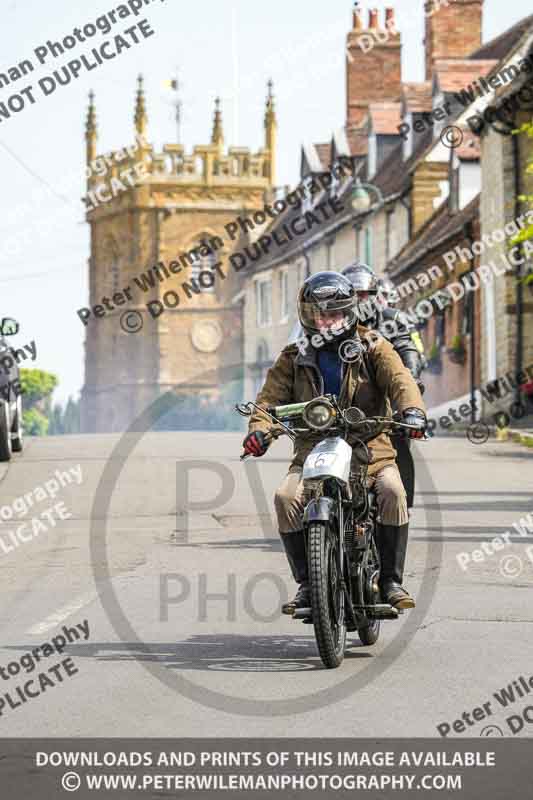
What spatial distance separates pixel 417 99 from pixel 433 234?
539 cm

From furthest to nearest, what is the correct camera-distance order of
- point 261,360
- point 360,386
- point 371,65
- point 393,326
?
1. point 261,360
2. point 371,65
3. point 393,326
4. point 360,386

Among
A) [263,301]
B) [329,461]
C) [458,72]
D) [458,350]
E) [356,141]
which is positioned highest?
[356,141]

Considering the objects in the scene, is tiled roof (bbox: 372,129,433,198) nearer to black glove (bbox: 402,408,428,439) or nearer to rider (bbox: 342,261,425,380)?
rider (bbox: 342,261,425,380)

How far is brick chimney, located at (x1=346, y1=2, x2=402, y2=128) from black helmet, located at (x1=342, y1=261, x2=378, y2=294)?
4954 cm

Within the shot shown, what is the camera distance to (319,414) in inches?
302

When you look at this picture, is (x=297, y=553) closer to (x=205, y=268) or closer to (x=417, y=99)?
(x=417, y=99)

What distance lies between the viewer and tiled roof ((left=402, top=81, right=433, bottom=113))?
4891 centimetres

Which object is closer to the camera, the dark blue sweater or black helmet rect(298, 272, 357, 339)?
black helmet rect(298, 272, 357, 339)

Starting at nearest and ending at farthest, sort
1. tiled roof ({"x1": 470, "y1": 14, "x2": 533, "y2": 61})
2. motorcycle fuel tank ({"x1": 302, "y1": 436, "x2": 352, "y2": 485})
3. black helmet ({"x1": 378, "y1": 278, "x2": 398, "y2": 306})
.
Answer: motorcycle fuel tank ({"x1": 302, "y1": 436, "x2": 352, "y2": 485})
black helmet ({"x1": 378, "y1": 278, "x2": 398, "y2": 306})
tiled roof ({"x1": 470, "y1": 14, "x2": 533, "y2": 61})

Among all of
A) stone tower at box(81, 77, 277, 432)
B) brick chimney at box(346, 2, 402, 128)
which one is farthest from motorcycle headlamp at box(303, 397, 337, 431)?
stone tower at box(81, 77, 277, 432)

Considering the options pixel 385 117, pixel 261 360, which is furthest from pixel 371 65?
pixel 261 360

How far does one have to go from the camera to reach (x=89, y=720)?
21.0 feet
